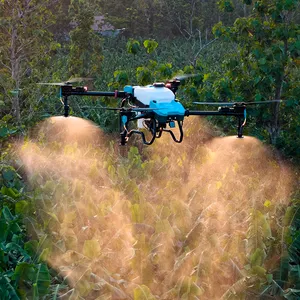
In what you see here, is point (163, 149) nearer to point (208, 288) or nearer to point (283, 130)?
point (283, 130)

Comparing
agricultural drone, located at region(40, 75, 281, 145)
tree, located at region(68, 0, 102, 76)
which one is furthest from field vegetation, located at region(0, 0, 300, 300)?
tree, located at region(68, 0, 102, 76)

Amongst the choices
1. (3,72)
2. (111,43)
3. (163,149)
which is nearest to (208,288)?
(163,149)

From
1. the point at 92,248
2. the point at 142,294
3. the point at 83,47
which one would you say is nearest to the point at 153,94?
the point at 142,294

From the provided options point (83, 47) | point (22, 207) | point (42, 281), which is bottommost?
point (83, 47)

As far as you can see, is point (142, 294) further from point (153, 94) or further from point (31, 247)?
point (153, 94)

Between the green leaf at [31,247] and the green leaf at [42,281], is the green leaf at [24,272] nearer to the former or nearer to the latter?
the green leaf at [42,281]

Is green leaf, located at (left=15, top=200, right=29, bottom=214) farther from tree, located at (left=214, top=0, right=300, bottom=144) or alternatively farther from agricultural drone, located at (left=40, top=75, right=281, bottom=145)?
tree, located at (left=214, top=0, right=300, bottom=144)
